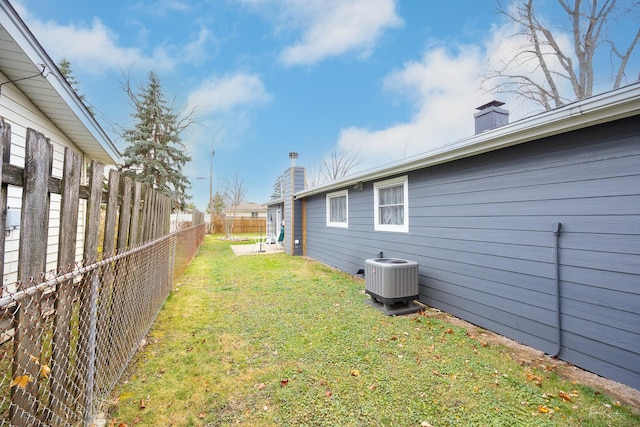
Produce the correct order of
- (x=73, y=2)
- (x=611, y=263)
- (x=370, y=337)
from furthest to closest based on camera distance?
(x=73, y=2) < (x=370, y=337) < (x=611, y=263)

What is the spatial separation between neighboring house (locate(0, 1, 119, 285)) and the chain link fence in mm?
1036

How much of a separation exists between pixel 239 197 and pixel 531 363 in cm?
2550

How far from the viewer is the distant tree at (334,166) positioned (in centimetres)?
2514

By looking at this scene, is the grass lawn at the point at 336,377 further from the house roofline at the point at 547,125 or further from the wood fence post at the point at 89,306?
the house roofline at the point at 547,125

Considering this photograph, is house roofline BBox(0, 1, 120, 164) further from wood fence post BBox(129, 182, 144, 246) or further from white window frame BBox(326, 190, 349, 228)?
white window frame BBox(326, 190, 349, 228)

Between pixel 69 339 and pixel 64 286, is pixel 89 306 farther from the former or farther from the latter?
pixel 64 286

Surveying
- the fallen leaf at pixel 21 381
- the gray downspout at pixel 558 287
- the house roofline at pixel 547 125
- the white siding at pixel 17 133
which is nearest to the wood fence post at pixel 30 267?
the fallen leaf at pixel 21 381

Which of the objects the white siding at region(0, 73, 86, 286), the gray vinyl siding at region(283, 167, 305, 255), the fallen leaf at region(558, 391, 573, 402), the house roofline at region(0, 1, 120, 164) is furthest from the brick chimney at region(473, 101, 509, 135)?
the gray vinyl siding at region(283, 167, 305, 255)

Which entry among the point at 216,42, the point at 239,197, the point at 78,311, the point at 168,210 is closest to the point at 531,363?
the point at 78,311

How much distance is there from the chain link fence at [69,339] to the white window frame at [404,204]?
13.6ft

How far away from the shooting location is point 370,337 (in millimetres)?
3520

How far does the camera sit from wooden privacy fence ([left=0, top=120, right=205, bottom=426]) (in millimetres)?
1366

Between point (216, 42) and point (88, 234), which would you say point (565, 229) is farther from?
point (216, 42)

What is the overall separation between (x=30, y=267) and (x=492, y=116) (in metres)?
5.32
